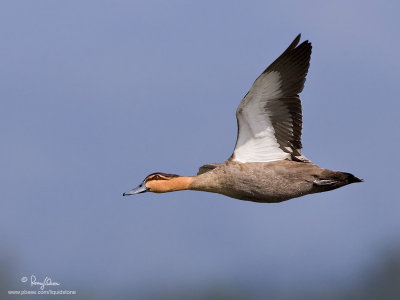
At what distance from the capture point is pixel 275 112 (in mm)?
14328

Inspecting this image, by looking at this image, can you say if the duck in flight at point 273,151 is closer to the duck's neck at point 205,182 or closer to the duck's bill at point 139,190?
the duck's neck at point 205,182

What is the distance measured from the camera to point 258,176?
14109mm

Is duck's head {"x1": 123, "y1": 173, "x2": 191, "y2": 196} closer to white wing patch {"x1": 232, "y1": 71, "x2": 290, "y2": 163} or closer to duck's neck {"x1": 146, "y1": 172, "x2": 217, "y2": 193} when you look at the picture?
duck's neck {"x1": 146, "y1": 172, "x2": 217, "y2": 193}

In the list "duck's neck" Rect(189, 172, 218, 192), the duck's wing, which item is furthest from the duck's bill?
the duck's wing

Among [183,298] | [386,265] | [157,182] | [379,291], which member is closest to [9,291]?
[183,298]

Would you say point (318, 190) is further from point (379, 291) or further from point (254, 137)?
point (379, 291)

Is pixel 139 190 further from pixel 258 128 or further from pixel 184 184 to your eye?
pixel 258 128

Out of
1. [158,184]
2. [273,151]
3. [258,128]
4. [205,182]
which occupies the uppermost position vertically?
[258,128]

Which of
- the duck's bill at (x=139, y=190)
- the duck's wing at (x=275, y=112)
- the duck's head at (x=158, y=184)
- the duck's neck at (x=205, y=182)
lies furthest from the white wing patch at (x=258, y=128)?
the duck's bill at (x=139, y=190)

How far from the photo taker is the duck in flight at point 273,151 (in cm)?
1405

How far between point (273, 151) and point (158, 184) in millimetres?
1627

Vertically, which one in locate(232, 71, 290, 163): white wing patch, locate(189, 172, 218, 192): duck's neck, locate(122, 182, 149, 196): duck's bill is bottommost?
locate(189, 172, 218, 192): duck's neck

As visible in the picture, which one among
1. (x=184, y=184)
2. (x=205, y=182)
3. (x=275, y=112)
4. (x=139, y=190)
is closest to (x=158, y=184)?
(x=139, y=190)

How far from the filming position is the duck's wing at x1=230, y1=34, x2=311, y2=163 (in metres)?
14.2
